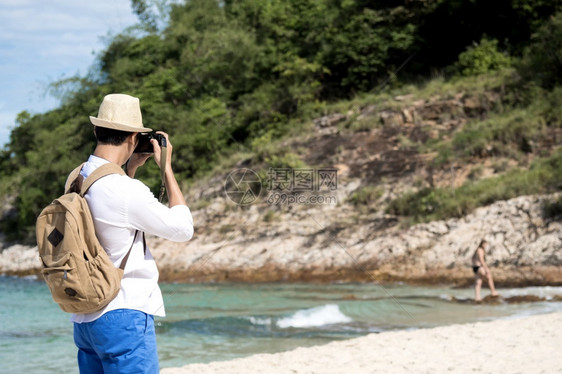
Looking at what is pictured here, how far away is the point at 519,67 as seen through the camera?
78.5ft

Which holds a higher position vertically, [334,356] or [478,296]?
[334,356]

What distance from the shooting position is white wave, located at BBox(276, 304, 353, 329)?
11.7m

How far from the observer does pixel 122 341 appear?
260cm

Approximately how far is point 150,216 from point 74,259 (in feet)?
1.12

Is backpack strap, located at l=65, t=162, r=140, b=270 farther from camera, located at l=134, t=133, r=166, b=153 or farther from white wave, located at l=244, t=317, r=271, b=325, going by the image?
white wave, located at l=244, t=317, r=271, b=325

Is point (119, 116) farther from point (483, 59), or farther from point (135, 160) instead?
point (483, 59)

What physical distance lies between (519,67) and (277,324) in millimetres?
16465

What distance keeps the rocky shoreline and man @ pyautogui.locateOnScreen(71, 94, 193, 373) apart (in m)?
14.2

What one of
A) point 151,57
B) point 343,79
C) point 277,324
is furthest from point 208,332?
point 151,57

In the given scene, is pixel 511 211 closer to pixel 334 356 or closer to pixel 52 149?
pixel 334 356

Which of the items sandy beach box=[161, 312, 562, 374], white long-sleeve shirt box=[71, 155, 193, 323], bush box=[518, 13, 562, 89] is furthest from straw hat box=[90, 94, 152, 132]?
bush box=[518, 13, 562, 89]

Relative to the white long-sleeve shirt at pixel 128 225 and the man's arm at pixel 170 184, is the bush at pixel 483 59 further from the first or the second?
the white long-sleeve shirt at pixel 128 225

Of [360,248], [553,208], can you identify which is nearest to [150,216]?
[553,208]

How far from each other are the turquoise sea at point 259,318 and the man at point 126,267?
6226 millimetres
